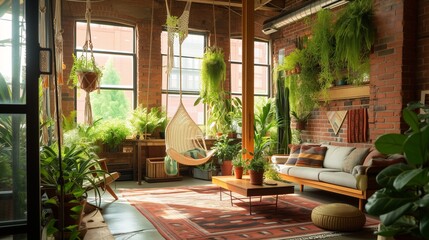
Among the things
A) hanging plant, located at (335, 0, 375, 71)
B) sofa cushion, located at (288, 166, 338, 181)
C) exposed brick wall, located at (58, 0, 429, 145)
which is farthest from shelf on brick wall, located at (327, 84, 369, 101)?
sofa cushion, located at (288, 166, 338, 181)

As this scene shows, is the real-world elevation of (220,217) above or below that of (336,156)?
below

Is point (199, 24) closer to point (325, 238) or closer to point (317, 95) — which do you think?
point (317, 95)

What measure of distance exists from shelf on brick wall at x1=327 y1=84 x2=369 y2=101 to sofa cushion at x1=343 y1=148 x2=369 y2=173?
975 millimetres

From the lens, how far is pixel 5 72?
5.65 feet

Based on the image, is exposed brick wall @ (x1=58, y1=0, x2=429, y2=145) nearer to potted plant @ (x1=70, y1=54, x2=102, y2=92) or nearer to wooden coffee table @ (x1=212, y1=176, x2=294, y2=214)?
wooden coffee table @ (x1=212, y1=176, x2=294, y2=214)

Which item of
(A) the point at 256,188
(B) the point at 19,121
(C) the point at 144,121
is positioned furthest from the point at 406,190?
(C) the point at 144,121

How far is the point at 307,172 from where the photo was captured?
5227 mm

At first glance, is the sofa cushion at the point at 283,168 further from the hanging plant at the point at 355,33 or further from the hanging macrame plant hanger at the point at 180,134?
the hanging plant at the point at 355,33

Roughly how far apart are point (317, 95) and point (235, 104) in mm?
1736

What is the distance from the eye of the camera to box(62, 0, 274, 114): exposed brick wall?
6.56 m

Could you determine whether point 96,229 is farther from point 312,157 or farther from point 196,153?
point 312,157

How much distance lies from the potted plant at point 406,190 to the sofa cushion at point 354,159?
3.50 m

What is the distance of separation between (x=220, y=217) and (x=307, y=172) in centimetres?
176

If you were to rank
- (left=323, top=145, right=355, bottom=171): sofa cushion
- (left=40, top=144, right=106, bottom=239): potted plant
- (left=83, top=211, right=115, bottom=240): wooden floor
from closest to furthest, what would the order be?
1. (left=40, top=144, right=106, bottom=239): potted plant
2. (left=83, top=211, right=115, bottom=240): wooden floor
3. (left=323, top=145, right=355, bottom=171): sofa cushion
